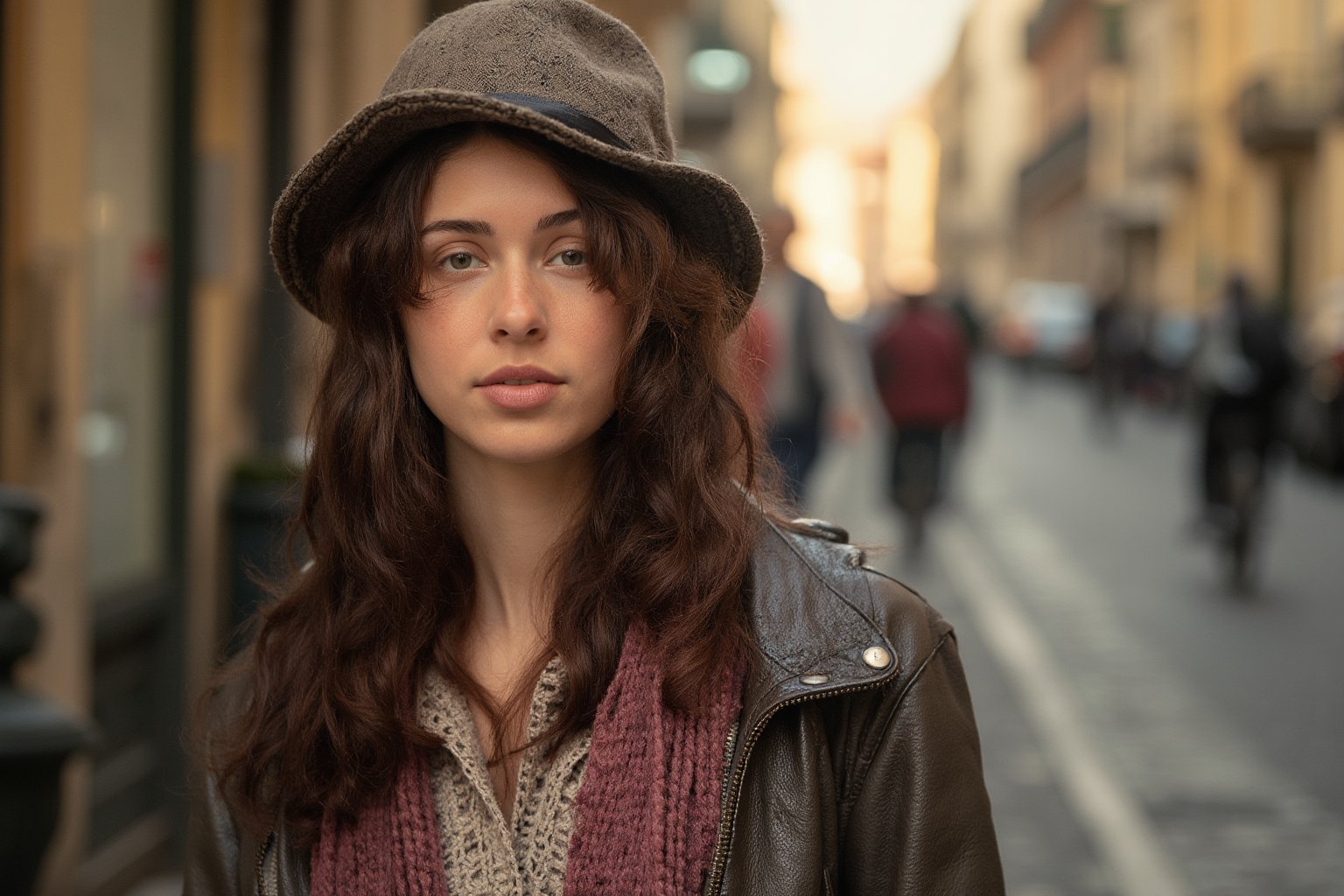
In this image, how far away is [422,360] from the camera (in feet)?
7.00

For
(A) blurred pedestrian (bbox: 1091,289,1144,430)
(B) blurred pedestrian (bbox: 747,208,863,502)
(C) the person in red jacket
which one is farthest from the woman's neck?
(A) blurred pedestrian (bbox: 1091,289,1144,430)

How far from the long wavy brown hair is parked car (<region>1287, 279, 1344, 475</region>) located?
1643cm

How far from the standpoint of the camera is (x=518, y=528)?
2229mm

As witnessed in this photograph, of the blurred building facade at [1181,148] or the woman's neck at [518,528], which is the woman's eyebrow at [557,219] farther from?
the blurred building facade at [1181,148]

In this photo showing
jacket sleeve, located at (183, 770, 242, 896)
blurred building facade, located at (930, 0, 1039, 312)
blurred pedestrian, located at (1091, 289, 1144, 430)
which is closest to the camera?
jacket sleeve, located at (183, 770, 242, 896)

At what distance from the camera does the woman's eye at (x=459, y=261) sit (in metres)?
2.07

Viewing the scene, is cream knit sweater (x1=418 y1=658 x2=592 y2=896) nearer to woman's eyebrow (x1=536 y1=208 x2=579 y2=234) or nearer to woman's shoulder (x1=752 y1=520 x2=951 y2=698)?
woman's shoulder (x1=752 y1=520 x2=951 y2=698)

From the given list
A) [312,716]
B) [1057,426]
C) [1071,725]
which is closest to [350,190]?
[312,716]

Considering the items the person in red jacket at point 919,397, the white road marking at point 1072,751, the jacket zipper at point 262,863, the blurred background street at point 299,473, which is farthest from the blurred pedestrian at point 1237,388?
the jacket zipper at point 262,863

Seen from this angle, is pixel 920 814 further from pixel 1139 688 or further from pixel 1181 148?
pixel 1181 148

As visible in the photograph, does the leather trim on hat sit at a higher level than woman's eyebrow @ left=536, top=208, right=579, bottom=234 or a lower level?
higher

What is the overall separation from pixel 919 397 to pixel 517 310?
10.9 metres

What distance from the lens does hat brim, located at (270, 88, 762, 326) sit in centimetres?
195

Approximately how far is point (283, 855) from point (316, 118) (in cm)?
629
